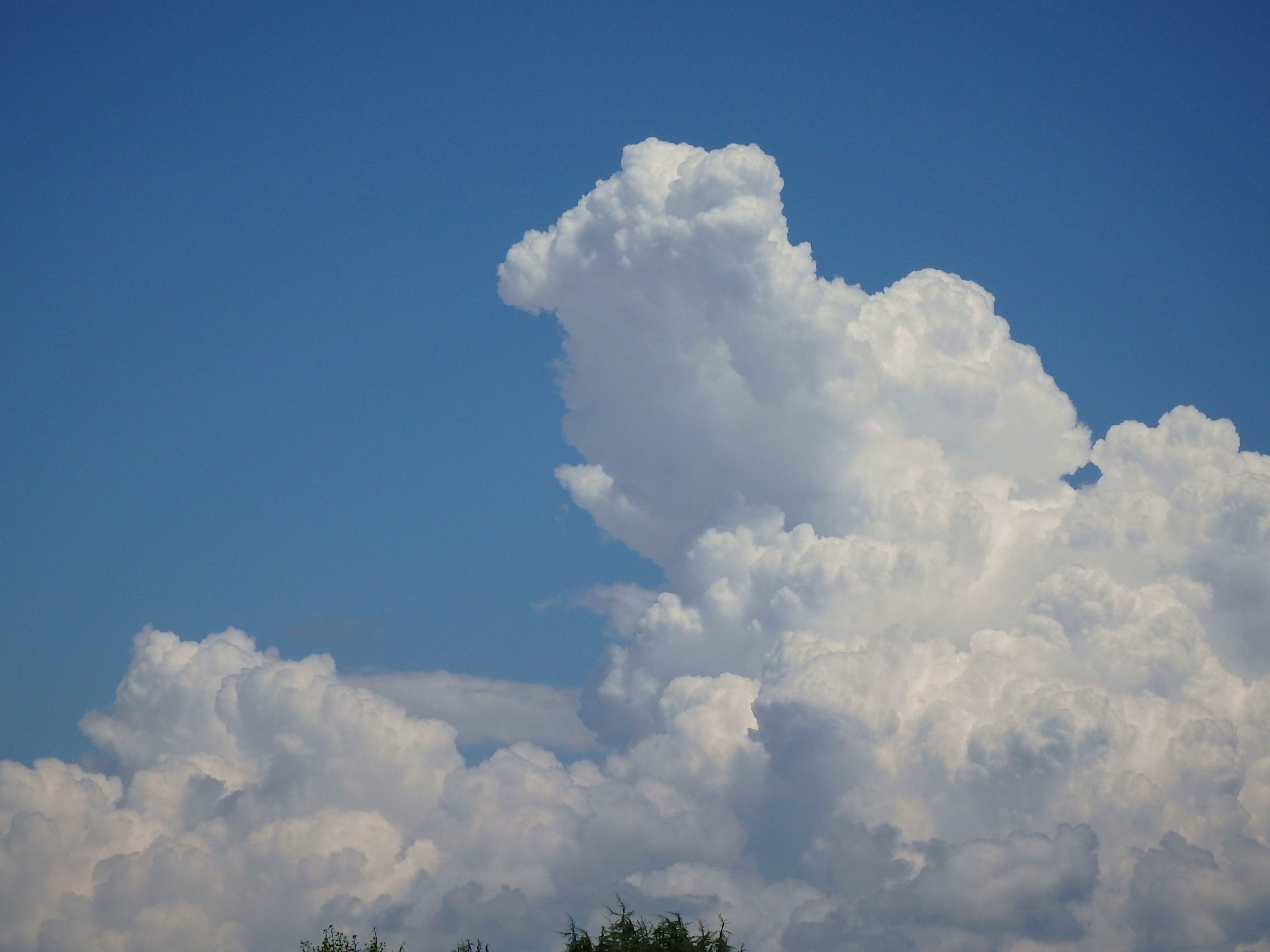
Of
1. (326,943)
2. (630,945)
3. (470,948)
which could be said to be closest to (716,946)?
(630,945)

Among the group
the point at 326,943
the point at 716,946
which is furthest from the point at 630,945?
the point at 326,943

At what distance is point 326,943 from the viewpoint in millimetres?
185250

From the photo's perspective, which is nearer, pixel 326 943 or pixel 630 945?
pixel 630 945

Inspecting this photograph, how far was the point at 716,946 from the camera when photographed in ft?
575

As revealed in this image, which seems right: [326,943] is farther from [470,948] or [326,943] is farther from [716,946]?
[716,946]

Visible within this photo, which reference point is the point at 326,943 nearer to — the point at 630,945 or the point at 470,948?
the point at 470,948

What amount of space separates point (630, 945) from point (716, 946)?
368 inches

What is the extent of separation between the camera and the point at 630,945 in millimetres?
170875

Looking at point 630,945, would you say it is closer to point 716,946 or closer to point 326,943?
point 716,946

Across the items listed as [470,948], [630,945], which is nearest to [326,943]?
[470,948]

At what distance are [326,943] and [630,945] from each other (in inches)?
1338

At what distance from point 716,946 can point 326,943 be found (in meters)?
40.1
